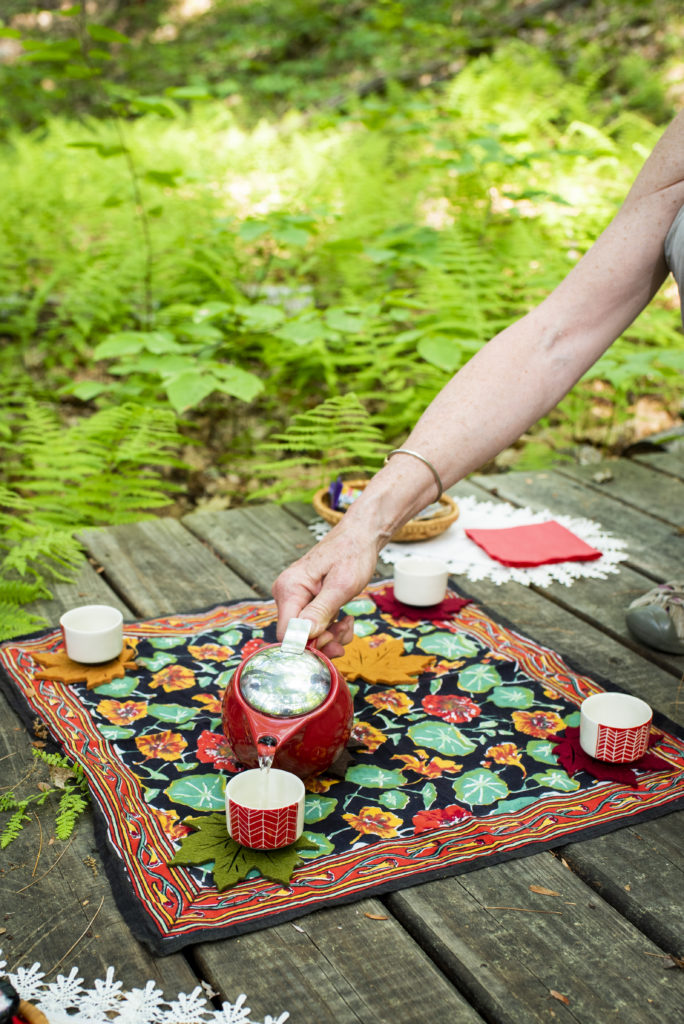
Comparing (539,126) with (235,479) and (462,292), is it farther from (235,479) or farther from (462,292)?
(235,479)

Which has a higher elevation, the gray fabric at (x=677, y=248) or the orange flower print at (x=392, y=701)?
the gray fabric at (x=677, y=248)

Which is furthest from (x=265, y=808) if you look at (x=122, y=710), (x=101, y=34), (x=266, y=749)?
(x=101, y=34)

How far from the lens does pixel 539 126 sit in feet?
20.2

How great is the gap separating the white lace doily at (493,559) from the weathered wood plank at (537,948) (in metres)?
1.06

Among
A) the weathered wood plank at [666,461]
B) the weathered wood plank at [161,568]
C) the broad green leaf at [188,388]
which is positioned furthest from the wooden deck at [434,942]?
the weathered wood plank at [666,461]

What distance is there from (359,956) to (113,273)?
362cm

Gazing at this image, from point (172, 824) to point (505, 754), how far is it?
602 mm

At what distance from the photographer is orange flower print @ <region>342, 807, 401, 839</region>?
1380mm

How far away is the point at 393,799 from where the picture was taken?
4.78 feet

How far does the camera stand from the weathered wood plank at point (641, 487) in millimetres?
A: 2803

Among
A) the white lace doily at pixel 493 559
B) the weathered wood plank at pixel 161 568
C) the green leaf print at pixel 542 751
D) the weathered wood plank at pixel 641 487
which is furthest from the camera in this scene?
the weathered wood plank at pixel 641 487

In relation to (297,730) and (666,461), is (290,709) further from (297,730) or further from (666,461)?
(666,461)

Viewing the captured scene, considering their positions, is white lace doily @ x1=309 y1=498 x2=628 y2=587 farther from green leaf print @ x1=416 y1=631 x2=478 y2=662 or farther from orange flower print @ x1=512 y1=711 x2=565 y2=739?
orange flower print @ x1=512 y1=711 x2=565 y2=739

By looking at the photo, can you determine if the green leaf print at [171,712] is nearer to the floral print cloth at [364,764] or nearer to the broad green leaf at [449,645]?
the floral print cloth at [364,764]
